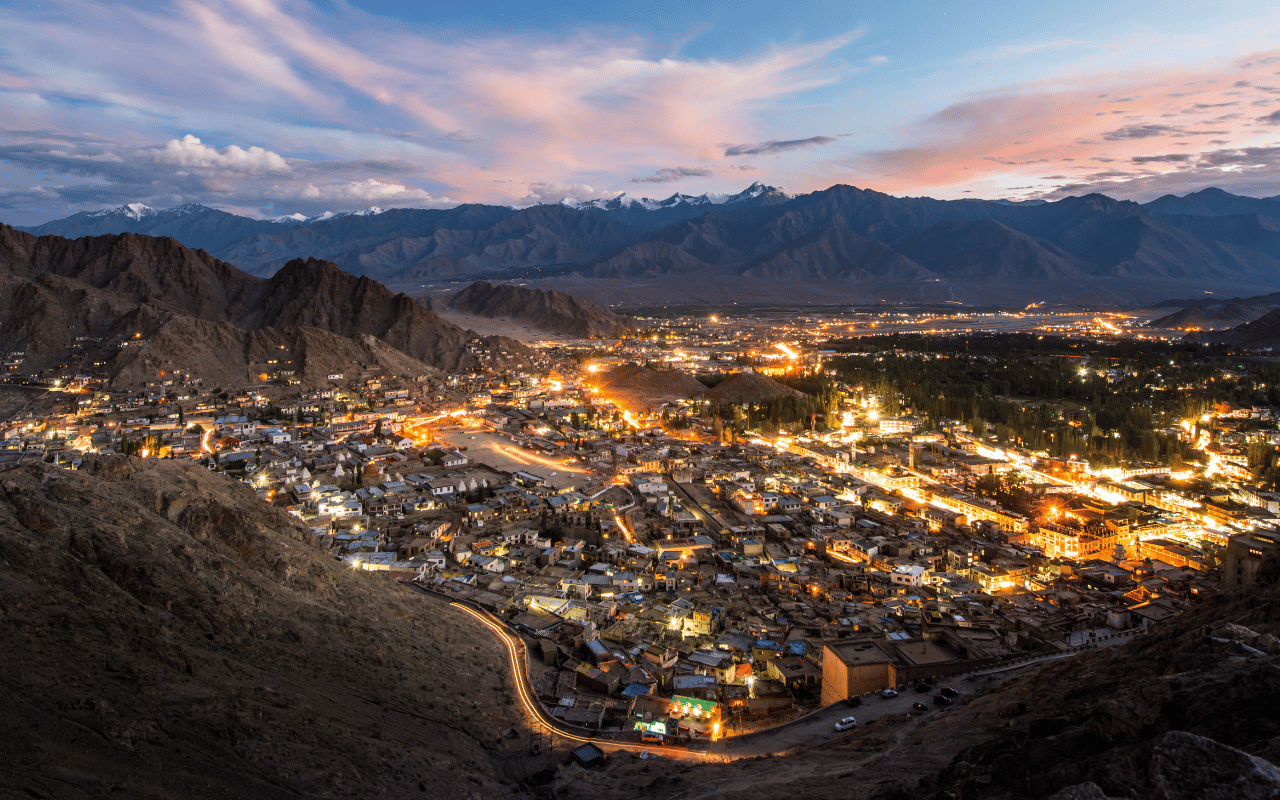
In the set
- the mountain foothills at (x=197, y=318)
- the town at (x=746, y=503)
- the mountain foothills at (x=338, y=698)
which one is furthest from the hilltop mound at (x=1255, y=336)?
the mountain foothills at (x=338, y=698)

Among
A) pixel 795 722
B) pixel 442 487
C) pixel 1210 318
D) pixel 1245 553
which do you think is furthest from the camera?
pixel 1210 318

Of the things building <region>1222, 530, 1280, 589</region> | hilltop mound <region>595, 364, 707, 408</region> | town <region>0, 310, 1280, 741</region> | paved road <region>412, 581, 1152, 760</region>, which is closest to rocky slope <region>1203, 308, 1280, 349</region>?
town <region>0, 310, 1280, 741</region>

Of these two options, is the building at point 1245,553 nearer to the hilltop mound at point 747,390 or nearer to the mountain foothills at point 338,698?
the mountain foothills at point 338,698

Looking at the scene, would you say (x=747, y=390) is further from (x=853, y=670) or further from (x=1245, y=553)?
(x=853, y=670)

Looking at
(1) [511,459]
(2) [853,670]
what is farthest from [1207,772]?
(1) [511,459]

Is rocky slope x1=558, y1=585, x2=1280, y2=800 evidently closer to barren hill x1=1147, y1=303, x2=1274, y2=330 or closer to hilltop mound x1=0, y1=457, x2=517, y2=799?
hilltop mound x1=0, y1=457, x2=517, y2=799

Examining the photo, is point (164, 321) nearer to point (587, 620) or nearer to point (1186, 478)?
point (587, 620)
